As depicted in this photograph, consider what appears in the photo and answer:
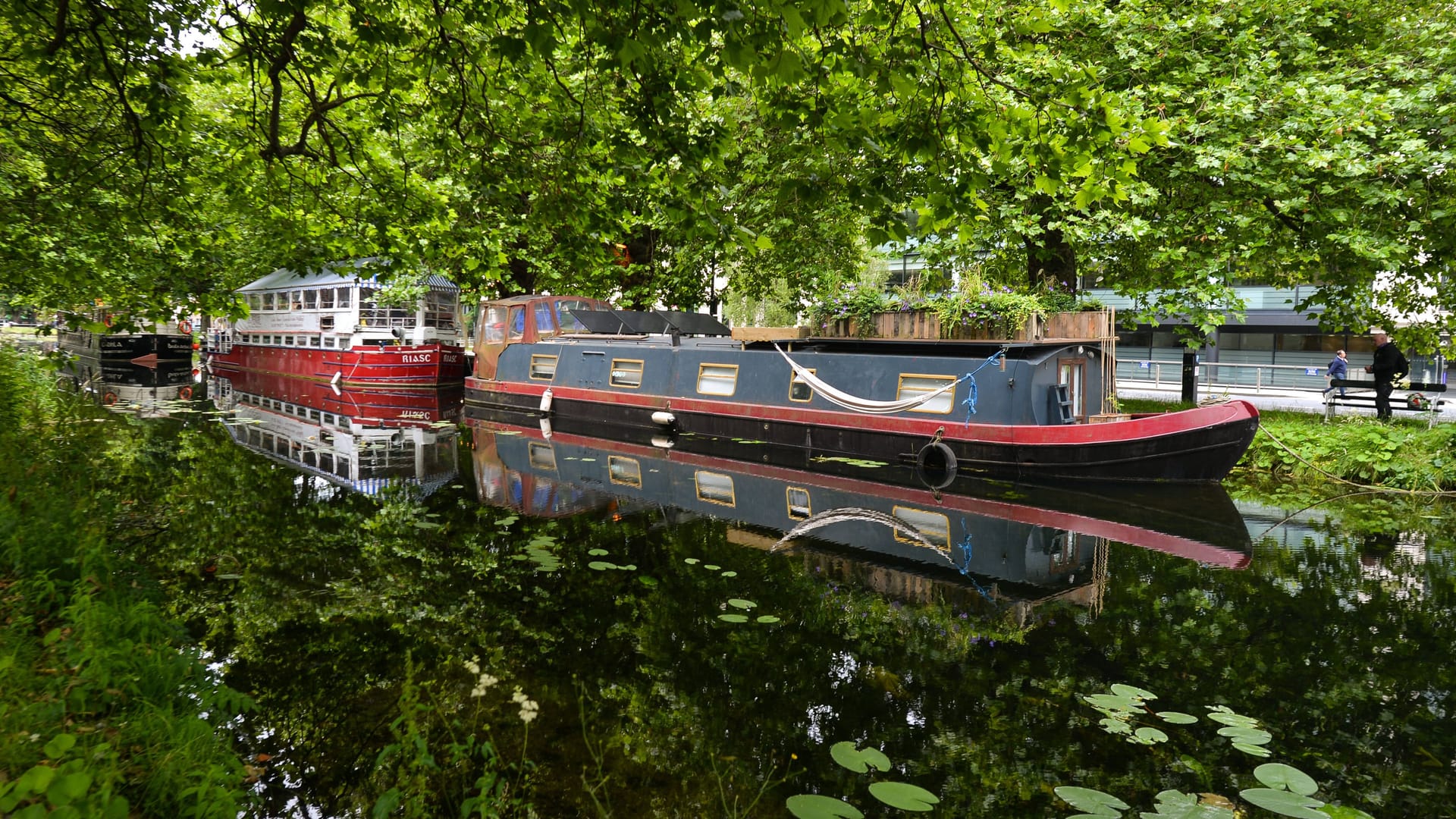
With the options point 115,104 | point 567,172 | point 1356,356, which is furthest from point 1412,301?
point 1356,356

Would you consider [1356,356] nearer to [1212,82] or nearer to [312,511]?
[1212,82]

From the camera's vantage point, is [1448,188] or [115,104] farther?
[1448,188]

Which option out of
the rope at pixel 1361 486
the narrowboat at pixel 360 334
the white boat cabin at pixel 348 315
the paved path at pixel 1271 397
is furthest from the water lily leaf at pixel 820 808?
the white boat cabin at pixel 348 315

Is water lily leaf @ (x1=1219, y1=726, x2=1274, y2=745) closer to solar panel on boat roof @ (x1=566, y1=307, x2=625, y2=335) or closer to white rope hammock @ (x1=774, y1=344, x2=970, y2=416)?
white rope hammock @ (x1=774, y1=344, x2=970, y2=416)

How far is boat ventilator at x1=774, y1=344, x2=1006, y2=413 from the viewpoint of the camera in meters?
12.1

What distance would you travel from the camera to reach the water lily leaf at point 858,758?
376 centimetres

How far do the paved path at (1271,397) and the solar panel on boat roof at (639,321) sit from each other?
11.4 m

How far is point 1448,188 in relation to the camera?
33.4 ft

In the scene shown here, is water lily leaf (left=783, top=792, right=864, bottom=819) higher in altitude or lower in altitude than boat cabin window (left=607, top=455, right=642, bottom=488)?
lower

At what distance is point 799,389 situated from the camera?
14.3m

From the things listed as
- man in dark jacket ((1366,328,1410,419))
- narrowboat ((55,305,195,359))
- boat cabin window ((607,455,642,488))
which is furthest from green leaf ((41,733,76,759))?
narrowboat ((55,305,195,359))

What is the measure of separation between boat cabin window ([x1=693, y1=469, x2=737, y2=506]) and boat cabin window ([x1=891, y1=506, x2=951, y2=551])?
203 cm

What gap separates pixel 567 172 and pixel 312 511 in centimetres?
513

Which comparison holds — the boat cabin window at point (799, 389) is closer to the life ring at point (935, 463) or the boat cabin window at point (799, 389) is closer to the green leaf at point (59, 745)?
the life ring at point (935, 463)
